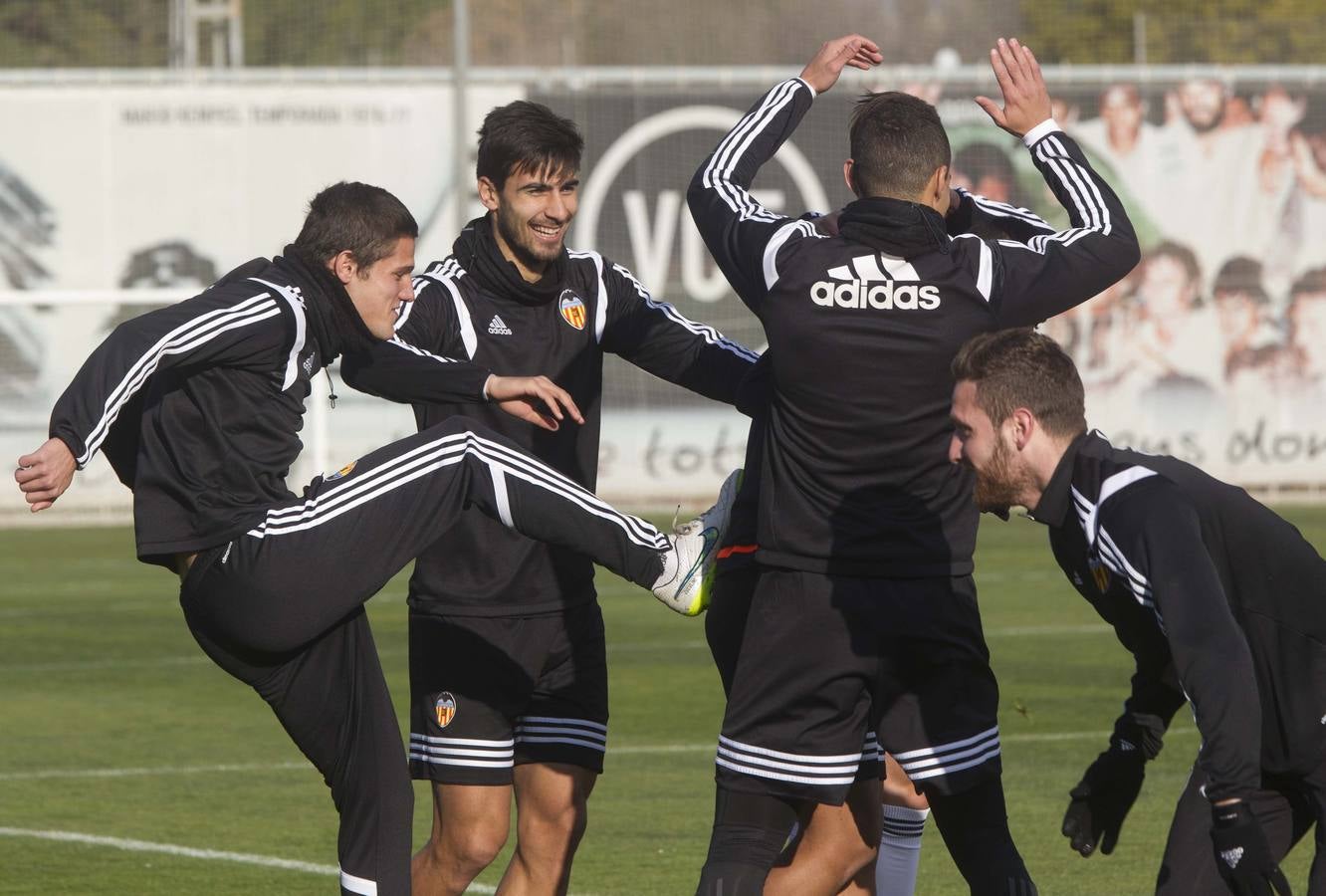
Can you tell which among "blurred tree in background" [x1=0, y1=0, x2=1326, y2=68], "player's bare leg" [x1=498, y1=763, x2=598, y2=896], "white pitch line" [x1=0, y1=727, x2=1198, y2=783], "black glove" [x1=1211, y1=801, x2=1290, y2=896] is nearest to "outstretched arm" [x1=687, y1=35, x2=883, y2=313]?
"player's bare leg" [x1=498, y1=763, x2=598, y2=896]

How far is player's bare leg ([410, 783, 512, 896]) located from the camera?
594cm

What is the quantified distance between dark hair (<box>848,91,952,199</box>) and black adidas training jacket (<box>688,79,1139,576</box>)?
0.07 m

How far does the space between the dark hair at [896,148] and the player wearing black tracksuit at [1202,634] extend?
2.72 ft

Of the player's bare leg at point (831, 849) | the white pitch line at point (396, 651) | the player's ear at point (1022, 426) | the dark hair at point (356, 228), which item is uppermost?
the dark hair at point (356, 228)

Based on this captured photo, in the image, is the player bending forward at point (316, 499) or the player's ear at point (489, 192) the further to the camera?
the player's ear at point (489, 192)

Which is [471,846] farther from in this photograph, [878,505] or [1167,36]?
[1167,36]

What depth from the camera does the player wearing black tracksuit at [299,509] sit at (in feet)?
17.2

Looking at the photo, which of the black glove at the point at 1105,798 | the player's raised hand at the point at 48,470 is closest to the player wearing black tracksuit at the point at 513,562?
the player's raised hand at the point at 48,470

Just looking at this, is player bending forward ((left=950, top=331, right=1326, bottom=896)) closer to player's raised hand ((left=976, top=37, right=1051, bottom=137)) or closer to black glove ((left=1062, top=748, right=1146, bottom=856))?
black glove ((left=1062, top=748, right=1146, bottom=856))

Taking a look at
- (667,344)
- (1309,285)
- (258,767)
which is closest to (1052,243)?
(667,344)

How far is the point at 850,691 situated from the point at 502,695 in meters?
1.27

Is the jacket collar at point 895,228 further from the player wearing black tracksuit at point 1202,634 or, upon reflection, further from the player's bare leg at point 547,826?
the player's bare leg at point 547,826

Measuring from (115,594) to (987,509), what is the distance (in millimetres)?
12690

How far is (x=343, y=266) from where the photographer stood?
546 cm
